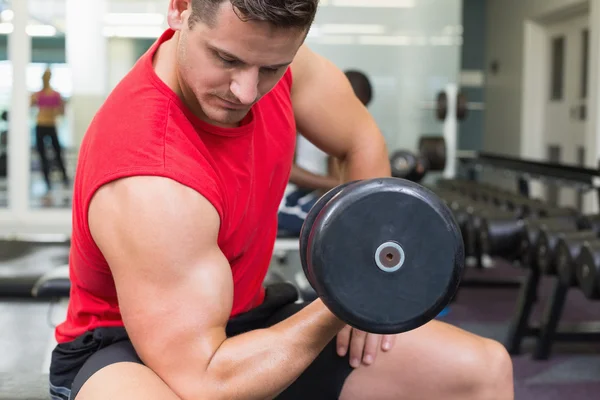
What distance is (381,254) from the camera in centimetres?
91

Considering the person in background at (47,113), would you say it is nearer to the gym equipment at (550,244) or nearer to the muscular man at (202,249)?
the gym equipment at (550,244)

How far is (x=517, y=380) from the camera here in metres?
2.80

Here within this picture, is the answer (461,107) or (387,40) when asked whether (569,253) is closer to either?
(461,107)

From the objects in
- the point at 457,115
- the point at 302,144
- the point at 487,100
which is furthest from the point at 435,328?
the point at 487,100

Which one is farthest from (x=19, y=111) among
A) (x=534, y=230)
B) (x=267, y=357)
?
(x=267, y=357)

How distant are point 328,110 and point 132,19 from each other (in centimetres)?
454

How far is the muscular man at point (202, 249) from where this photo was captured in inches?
39.9

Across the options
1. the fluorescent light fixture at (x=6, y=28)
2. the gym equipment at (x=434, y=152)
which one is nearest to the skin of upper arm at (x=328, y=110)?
the gym equipment at (x=434, y=152)

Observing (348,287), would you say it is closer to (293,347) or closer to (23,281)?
(293,347)

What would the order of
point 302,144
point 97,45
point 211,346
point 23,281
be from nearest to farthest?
point 211,346 → point 23,281 → point 302,144 → point 97,45

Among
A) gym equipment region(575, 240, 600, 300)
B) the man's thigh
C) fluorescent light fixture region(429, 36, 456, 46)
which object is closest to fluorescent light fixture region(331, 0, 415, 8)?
fluorescent light fixture region(429, 36, 456, 46)

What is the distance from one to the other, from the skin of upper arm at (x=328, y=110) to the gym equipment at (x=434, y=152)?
11.3ft

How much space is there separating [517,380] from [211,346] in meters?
2.03

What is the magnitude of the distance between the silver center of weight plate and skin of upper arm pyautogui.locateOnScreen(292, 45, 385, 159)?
0.57 metres
